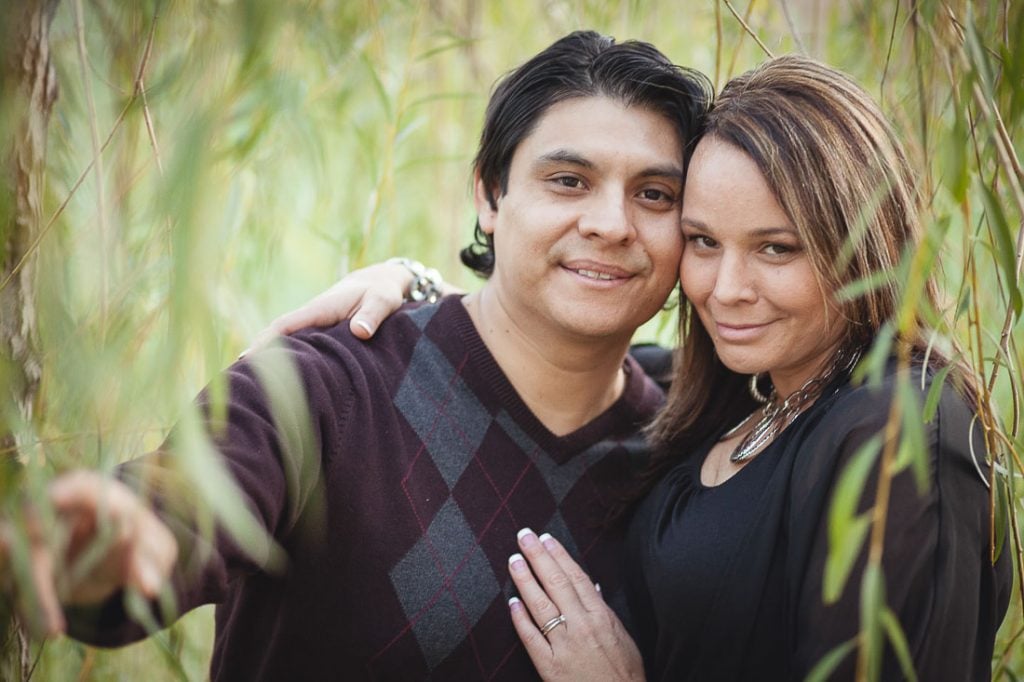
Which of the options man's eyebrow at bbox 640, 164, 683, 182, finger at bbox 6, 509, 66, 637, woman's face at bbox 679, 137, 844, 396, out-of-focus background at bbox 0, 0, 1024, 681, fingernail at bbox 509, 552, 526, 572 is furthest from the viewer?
man's eyebrow at bbox 640, 164, 683, 182

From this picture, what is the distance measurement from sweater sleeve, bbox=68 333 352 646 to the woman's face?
58 centimetres

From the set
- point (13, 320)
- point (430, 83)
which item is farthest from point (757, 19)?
point (13, 320)

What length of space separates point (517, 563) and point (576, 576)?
0.10 meters

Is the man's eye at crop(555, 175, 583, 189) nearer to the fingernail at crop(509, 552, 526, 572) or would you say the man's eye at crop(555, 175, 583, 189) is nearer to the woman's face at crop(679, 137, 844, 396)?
the woman's face at crop(679, 137, 844, 396)

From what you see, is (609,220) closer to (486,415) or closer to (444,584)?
(486,415)

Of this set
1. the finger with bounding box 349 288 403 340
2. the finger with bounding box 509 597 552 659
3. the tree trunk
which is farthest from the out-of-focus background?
the finger with bounding box 509 597 552 659

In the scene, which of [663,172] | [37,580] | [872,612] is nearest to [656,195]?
[663,172]

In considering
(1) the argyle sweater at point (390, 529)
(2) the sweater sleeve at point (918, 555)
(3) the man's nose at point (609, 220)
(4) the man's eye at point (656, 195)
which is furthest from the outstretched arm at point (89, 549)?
(4) the man's eye at point (656, 195)

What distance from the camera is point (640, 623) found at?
153cm

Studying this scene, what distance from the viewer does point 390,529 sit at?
145 centimetres

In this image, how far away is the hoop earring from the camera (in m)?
1.64

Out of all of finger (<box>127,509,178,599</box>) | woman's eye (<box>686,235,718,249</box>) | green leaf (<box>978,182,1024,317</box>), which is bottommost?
finger (<box>127,509,178,599</box>)

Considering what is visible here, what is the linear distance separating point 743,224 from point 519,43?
1340 millimetres

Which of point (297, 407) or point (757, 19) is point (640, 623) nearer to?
point (297, 407)
